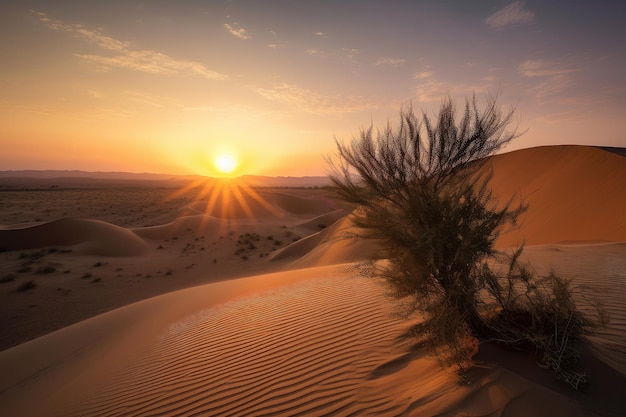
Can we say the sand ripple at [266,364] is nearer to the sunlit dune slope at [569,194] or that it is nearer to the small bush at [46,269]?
the sunlit dune slope at [569,194]

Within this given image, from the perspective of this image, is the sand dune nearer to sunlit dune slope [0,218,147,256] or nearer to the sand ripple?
the sand ripple

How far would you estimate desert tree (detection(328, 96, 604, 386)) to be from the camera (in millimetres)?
3328

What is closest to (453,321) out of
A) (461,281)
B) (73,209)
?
(461,281)

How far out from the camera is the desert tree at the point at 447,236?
3.33m

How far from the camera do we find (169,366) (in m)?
4.75

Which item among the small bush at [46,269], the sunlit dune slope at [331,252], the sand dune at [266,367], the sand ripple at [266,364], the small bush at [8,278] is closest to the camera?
the sand dune at [266,367]

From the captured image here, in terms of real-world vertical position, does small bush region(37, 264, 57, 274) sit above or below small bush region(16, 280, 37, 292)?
above

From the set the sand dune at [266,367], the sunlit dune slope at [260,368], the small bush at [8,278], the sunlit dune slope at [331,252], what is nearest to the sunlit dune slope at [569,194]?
the sand dune at [266,367]

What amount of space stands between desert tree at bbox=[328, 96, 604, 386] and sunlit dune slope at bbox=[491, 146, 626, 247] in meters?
5.83

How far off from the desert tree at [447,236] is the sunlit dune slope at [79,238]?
1779 cm

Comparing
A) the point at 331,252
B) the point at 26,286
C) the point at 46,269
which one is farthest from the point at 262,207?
the point at 26,286

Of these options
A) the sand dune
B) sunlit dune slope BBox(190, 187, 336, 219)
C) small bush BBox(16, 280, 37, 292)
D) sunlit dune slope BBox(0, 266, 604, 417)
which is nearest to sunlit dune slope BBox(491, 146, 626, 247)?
the sand dune

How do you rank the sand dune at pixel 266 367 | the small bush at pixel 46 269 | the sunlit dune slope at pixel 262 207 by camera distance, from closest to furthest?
1. the sand dune at pixel 266 367
2. the small bush at pixel 46 269
3. the sunlit dune slope at pixel 262 207

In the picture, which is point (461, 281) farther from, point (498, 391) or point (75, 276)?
point (75, 276)
